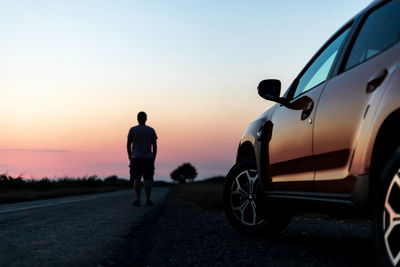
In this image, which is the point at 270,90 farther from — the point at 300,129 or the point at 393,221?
the point at 393,221

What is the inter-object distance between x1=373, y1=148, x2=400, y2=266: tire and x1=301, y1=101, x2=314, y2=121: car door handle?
131 centimetres

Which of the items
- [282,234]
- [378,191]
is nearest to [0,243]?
[282,234]

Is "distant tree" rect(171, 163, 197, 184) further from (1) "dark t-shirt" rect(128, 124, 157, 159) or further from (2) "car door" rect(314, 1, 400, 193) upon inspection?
(2) "car door" rect(314, 1, 400, 193)

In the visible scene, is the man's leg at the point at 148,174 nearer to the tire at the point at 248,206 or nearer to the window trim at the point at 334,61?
the tire at the point at 248,206

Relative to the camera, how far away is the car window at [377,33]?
2.91 meters

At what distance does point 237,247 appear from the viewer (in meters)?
3.91

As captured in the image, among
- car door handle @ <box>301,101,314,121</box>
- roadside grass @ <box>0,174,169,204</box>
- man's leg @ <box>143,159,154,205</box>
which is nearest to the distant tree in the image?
roadside grass @ <box>0,174,169,204</box>

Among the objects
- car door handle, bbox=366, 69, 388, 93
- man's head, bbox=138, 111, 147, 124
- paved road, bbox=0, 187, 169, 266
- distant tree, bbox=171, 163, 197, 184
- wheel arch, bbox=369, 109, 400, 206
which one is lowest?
paved road, bbox=0, 187, 169, 266

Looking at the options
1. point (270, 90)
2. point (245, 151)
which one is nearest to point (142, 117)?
point (245, 151)

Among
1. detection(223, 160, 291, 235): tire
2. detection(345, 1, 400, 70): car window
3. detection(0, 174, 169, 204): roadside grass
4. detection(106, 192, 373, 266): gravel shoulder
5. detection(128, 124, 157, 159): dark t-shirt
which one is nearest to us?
detection(345, 1, 400, 70): car window

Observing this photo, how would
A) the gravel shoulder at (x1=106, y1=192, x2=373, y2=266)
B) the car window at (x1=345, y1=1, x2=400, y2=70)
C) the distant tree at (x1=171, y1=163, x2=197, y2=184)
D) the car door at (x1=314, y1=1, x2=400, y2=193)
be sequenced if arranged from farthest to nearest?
the distant tree at (x1=171, y1=163, x2=197, y2=184)
the gravel shoulder at (x1=106, y1=192, x2=373, y2=266)
the car window at (x1=345, y1=1, x2=400, y2=70)
the car door at (x1=314, y1=1, x2=400, y2=193)

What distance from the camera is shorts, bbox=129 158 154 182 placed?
32.1ft

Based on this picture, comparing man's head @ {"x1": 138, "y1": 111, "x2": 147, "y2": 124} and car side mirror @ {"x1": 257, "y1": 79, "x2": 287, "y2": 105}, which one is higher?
man's head @ {"x1": 138, "y1": 111, "x2": 147, "y2": 124}

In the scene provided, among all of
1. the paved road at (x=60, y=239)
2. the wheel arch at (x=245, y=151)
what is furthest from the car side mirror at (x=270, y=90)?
the paved road at (x=60, y=239)
